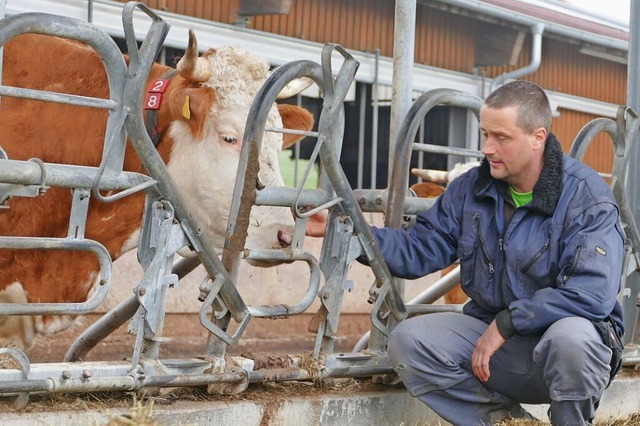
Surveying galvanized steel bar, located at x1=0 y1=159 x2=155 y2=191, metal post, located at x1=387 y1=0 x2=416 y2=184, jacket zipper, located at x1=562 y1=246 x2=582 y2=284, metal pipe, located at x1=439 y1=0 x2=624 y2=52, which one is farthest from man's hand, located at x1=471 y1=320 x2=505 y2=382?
metal pipe, located at x1=439 y1=0 x2=624 y2=52

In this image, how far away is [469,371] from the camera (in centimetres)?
450

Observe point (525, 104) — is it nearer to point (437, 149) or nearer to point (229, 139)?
point (437, 149)

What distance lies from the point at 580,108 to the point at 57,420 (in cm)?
1048

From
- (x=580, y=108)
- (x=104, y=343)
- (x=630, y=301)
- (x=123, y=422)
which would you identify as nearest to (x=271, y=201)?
(x=123, y=422)

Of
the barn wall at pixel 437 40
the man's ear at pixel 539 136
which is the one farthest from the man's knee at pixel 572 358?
the barn wall at pixel 437 40

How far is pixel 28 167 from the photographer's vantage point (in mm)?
3609

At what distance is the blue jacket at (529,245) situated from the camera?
4195mm

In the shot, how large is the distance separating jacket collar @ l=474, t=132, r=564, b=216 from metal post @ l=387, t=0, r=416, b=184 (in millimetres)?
729

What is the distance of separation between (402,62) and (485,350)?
1520 mm

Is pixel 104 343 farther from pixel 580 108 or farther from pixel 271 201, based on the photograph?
pixel 580 108

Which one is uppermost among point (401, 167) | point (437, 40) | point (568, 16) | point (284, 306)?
point (568, 16)

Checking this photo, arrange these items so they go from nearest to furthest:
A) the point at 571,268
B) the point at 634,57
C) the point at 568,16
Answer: the point at 571,268, the point at 634,57, the point at 568,16

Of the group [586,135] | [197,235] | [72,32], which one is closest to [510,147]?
[197,235]

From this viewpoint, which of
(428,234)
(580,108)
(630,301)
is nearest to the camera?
(428,234)
